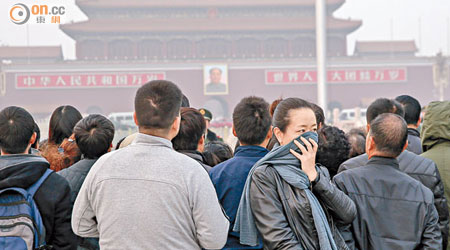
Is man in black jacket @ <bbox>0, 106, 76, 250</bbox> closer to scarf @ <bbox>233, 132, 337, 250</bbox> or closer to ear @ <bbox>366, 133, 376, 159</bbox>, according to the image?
scarf @ <bbox>233, 132, 337, 250</bbox>

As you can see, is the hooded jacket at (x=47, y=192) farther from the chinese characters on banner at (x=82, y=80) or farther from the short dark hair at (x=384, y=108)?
the chinese characters on banner at (x=82, y=80)

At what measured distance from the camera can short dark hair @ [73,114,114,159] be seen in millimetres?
2139

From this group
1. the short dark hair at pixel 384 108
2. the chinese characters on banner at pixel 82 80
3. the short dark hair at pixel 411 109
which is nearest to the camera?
the short dark hair at pixel 384 108

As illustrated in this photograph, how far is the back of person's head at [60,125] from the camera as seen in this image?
2615 millimetres

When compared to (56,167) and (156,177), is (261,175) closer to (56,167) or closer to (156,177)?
(156,177)

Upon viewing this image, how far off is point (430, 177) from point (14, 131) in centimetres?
174

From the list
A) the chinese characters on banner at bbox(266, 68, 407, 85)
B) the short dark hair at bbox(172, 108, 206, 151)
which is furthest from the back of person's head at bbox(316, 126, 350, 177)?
the chinese characters on banner at bbox(266, 68, 407, 85)

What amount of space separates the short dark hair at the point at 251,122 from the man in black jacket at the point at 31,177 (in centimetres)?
73

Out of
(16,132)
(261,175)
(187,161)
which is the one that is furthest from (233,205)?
(16,132)

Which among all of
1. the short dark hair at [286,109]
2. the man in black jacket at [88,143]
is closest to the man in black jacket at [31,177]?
the man in black jacket at [88,143]

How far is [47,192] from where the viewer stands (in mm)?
1771

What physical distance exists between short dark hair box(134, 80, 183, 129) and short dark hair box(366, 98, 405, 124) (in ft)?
4.78

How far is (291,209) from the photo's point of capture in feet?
5.28

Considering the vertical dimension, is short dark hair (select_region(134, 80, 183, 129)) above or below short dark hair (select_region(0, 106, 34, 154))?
above
